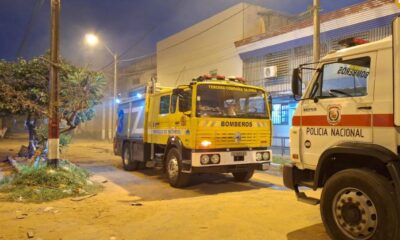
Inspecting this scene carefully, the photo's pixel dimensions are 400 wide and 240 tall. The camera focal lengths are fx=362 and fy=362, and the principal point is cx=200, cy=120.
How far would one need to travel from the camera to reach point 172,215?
6.61 m

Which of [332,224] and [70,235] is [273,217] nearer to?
[332,224]

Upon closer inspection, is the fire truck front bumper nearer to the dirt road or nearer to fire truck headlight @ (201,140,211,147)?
fire truck headlight @ (201,140,211,147)

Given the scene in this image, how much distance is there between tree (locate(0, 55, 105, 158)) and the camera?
1147 centimetres

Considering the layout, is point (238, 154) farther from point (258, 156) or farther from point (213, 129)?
point (213, 129)

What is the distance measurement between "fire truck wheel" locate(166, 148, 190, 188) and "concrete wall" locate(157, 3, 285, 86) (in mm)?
12666

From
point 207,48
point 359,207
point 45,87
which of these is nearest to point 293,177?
point 359,207

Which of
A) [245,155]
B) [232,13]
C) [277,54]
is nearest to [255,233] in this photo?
[245,155]

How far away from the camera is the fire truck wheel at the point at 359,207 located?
4168 mm

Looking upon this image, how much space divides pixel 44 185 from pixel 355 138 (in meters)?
6.99

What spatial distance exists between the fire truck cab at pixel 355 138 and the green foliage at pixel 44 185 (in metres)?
5.36

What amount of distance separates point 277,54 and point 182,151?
1199cm

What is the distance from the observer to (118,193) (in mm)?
8828

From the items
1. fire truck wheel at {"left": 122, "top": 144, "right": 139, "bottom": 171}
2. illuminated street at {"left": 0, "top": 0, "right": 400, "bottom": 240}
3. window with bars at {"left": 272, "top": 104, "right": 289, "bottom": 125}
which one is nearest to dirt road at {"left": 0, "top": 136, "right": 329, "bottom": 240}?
illuminated street at {"left": 0, "top": 0, "right": 400, "bottom": 240}

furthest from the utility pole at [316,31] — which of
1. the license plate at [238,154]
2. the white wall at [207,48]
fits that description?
the white wall at [207,48]
